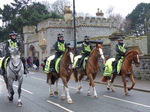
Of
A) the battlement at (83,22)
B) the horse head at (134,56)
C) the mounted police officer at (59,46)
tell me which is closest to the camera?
the mounted police officer at (59,46)

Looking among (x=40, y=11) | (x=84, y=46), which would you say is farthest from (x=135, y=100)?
(x=40, y=11)

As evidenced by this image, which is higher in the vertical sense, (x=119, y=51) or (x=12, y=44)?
(x=12, y=44)

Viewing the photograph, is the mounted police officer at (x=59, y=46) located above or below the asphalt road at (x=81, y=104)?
above

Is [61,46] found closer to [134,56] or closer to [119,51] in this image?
[119,51]

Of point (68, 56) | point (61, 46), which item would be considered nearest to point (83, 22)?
point (61, 46)

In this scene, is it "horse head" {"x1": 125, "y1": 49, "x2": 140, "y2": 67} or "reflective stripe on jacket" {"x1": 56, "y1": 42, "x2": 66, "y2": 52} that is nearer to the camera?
"reflective stripe on jacket" {"x1": 56, "y1": 42, "x2": 66, "y2": 52}

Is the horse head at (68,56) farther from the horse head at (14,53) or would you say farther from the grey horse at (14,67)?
the horse head at (14,53)

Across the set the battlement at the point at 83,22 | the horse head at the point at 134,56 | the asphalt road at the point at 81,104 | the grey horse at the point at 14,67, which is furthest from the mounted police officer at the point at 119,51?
the battlement at the point at 83,22

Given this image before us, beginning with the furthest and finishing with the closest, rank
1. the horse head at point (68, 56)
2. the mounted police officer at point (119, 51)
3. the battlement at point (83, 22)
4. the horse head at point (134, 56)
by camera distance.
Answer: the battlement at point (83, 22) → the mounted police officer at point (119, 51) → the horse head at point (134, 56) → the horse head at point (68, 56)

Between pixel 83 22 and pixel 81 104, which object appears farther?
pixel 83 22

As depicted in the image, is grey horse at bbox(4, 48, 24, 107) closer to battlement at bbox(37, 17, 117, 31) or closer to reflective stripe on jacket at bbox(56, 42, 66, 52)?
reflective stripe on jacket at bbox(56, 42, 66, 52)

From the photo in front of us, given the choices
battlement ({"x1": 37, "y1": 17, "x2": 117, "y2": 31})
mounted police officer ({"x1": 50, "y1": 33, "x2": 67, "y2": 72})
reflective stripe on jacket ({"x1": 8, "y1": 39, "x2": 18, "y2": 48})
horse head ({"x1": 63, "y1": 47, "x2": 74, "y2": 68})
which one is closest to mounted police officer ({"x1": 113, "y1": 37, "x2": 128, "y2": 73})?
mounted police officer ({"x1": 50, "y1": 33, "x2": 67, "y2": 72})

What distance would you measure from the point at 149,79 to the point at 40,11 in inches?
1717

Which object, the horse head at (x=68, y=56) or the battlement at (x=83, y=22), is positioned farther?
the battlement at (x=83, y=22)
